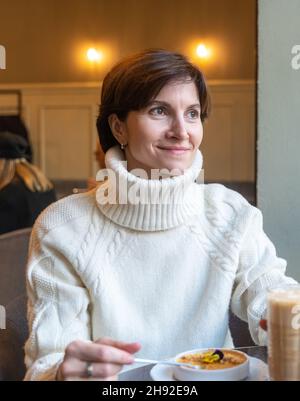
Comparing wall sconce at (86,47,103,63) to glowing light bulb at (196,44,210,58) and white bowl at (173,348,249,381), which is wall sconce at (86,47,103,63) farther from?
white bowl at (173,348,249,381)

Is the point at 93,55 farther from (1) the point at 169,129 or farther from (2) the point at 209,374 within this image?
(2) the point at 209,374

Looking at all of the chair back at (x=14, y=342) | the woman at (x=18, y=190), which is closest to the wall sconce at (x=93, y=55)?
the woman at (x=18, y=190)

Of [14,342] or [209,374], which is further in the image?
[14,342]

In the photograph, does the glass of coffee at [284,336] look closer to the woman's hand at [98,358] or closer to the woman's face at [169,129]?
the woman's hand at [98,358]

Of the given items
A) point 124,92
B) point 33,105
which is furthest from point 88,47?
point 124,92

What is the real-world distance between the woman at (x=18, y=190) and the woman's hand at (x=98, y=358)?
1.89m

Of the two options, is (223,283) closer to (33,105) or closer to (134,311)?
(134,311)

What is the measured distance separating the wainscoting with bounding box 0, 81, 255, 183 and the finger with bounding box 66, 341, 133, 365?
4430 mm

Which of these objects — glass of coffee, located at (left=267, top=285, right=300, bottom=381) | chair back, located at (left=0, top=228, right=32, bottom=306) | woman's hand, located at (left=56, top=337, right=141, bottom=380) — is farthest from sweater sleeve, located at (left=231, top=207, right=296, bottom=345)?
chair back, located at (left=0, top=228, right=32, bottom=306)

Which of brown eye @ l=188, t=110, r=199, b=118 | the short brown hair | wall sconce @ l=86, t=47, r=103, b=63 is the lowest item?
brown eye @ l=188, t=110, r=199, b=118

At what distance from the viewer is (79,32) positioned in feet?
18.3

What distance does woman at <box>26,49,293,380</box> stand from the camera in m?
1.14

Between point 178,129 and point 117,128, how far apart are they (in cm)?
16

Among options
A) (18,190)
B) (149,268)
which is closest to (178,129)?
(149,268)
